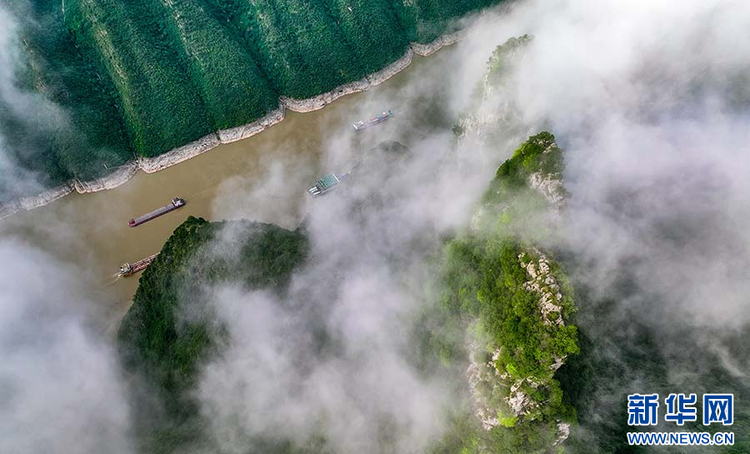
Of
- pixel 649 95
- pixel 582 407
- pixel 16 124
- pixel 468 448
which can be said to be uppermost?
pixel 16 124

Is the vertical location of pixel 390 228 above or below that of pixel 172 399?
above

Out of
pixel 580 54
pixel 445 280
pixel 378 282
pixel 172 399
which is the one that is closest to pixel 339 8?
pixel 580 54

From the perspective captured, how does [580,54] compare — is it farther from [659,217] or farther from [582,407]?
[582,407]

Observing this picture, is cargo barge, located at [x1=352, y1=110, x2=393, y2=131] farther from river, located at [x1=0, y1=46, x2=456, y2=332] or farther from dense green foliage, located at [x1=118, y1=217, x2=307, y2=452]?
dense green foliage, located at [x1=118, y1=217, x2=307, y2=452]

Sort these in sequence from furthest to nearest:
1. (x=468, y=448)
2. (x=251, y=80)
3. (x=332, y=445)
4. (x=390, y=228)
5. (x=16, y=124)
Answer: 1. (x=251, y=80)
2. (x=16, y=124)
3. (x=390, y=228)
4. (x=332, y=445)
5. (x=468, y=448)

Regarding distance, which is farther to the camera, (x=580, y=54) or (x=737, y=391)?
(x=580, y=54)

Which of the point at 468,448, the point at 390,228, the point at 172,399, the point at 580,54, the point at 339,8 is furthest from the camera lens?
the point at 339,8

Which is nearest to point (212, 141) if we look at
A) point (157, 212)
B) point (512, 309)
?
point (157, 212)
